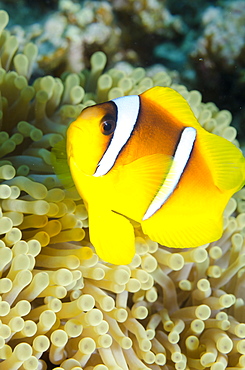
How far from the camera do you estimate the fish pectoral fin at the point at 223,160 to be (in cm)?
90

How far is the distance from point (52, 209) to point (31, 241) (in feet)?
0.34

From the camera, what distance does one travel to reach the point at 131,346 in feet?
3.34

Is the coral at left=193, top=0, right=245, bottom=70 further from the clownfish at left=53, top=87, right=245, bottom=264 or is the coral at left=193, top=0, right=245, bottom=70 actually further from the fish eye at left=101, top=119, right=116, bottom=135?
the fish eye at left=101, top=119, right=116, bottom=135

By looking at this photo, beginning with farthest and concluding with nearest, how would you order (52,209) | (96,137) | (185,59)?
(185,59) < (52,209) < (96,137)

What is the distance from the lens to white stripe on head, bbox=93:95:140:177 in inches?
30.2

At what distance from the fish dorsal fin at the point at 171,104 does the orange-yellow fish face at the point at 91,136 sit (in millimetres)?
176

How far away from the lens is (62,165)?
0.94 metres

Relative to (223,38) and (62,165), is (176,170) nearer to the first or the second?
(62,165)

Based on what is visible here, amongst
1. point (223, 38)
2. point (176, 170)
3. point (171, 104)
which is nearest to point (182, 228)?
point (176, 170)

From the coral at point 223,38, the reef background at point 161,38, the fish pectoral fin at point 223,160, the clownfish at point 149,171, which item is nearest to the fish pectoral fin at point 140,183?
the clownfish at point 149,171

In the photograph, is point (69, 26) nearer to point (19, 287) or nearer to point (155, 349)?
point (19, 287)

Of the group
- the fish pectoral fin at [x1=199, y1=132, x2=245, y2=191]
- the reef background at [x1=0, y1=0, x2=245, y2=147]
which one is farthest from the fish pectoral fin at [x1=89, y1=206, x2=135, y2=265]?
the reef background at [x1=0, y1=0, x2=245, y2=147]

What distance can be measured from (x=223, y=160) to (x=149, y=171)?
0.21 m

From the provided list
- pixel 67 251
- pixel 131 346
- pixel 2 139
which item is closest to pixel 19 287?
pixel 67 251
